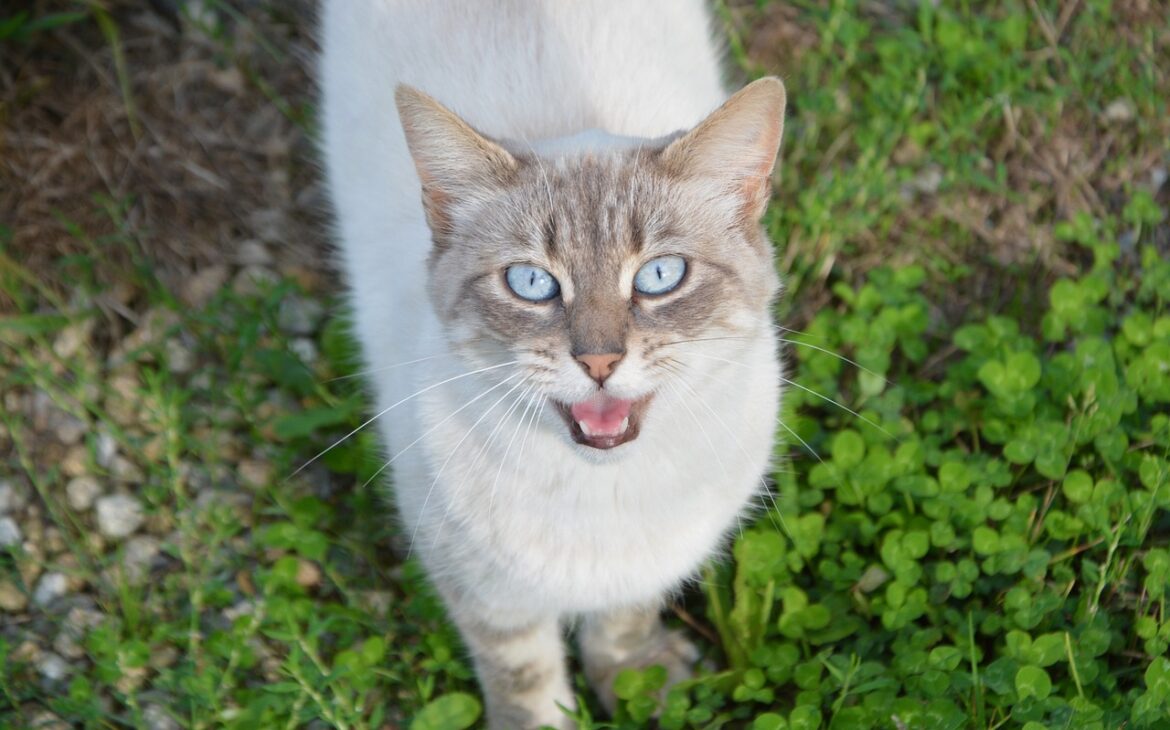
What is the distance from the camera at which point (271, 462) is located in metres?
3.32

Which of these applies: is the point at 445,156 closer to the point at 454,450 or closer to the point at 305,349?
the point at 454,450

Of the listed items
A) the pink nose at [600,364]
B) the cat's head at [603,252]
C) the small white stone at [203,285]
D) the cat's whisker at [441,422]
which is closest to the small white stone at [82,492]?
the small white stone at [203,285]

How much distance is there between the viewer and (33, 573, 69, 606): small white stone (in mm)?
3105

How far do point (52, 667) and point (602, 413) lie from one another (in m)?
1.77

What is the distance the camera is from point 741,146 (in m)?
2.26

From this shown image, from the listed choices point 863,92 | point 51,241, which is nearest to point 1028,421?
point 863,92

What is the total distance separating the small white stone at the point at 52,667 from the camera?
2.96 m

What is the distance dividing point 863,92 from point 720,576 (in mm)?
1869

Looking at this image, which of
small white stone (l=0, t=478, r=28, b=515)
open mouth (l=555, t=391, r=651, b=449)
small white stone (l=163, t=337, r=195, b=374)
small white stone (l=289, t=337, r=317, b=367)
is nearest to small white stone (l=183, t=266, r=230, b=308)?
small white stone (l=163, t=337, r=195, b=374)

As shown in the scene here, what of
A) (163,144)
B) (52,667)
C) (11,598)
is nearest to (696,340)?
(52,667)

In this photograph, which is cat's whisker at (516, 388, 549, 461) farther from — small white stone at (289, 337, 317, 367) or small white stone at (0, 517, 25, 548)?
small white stone at (0, 517, 25, 548)

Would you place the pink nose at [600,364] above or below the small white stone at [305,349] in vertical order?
above

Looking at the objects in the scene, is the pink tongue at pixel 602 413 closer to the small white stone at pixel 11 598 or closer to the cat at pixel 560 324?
the cat at pixel 560 324

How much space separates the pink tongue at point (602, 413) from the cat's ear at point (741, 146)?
1.60 ft
